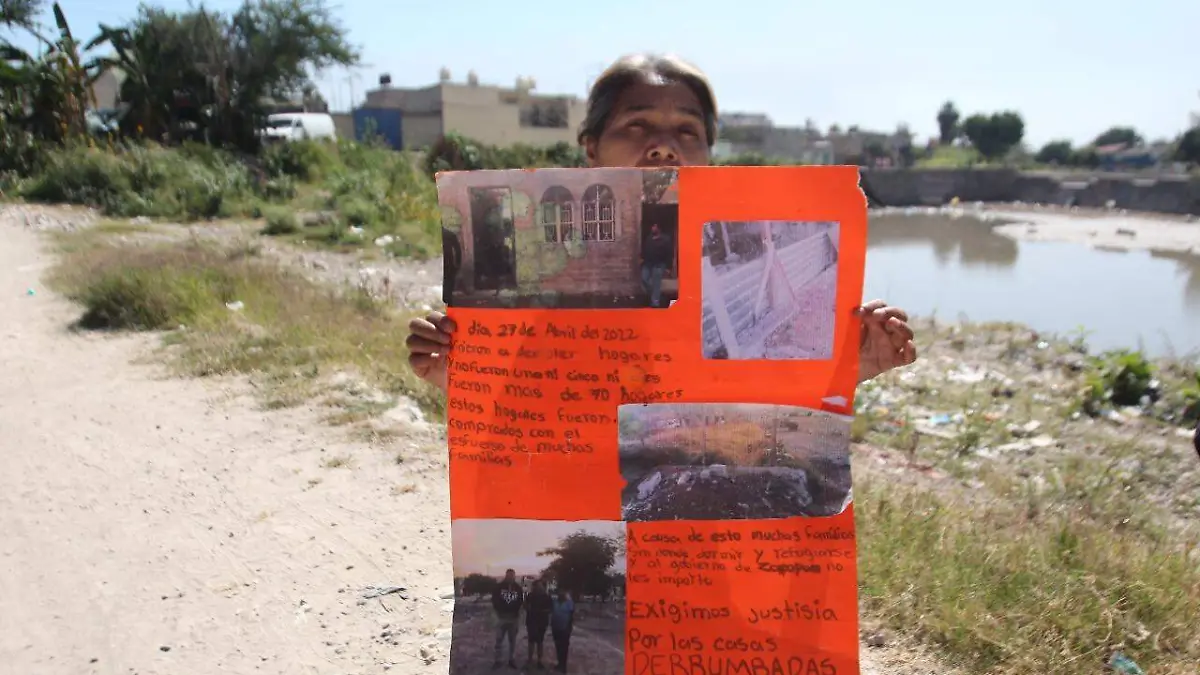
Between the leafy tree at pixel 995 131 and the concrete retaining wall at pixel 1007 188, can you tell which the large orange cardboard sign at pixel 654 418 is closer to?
the concrete retaining wall at pixel 1007 188

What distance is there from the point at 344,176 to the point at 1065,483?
1569cm

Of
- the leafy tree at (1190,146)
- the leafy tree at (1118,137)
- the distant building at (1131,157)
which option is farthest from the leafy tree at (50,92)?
the leafy tree at (1118,137)

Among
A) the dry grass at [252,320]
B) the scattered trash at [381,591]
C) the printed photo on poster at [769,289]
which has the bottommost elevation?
the scattered trash at [381,591]

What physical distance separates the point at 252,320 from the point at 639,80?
5.09m

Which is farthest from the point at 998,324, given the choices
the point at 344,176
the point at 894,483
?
the point at 344,176

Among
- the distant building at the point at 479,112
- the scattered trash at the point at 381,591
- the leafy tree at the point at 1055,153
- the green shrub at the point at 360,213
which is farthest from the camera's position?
the leafy tree at the point at 1055,153

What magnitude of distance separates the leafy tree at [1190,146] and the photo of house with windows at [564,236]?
57420mm

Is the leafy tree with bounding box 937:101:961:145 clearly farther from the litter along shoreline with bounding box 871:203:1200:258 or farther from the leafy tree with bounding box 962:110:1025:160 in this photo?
the litter along shoreline with bounding box 871:203:1200:258

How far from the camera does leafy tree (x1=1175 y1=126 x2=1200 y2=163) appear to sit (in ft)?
148

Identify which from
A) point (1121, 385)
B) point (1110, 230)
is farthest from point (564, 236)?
point (1110, 230)

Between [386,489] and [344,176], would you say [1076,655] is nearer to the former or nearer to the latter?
[386,489]

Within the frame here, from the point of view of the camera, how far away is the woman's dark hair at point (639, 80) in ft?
4.74

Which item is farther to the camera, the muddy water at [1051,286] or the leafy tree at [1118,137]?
the leafy tree at [1118,137]

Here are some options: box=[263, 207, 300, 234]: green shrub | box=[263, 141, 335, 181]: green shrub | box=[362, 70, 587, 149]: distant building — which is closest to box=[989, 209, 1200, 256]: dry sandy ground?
box=[362, 70, 587, 149]: distant building
